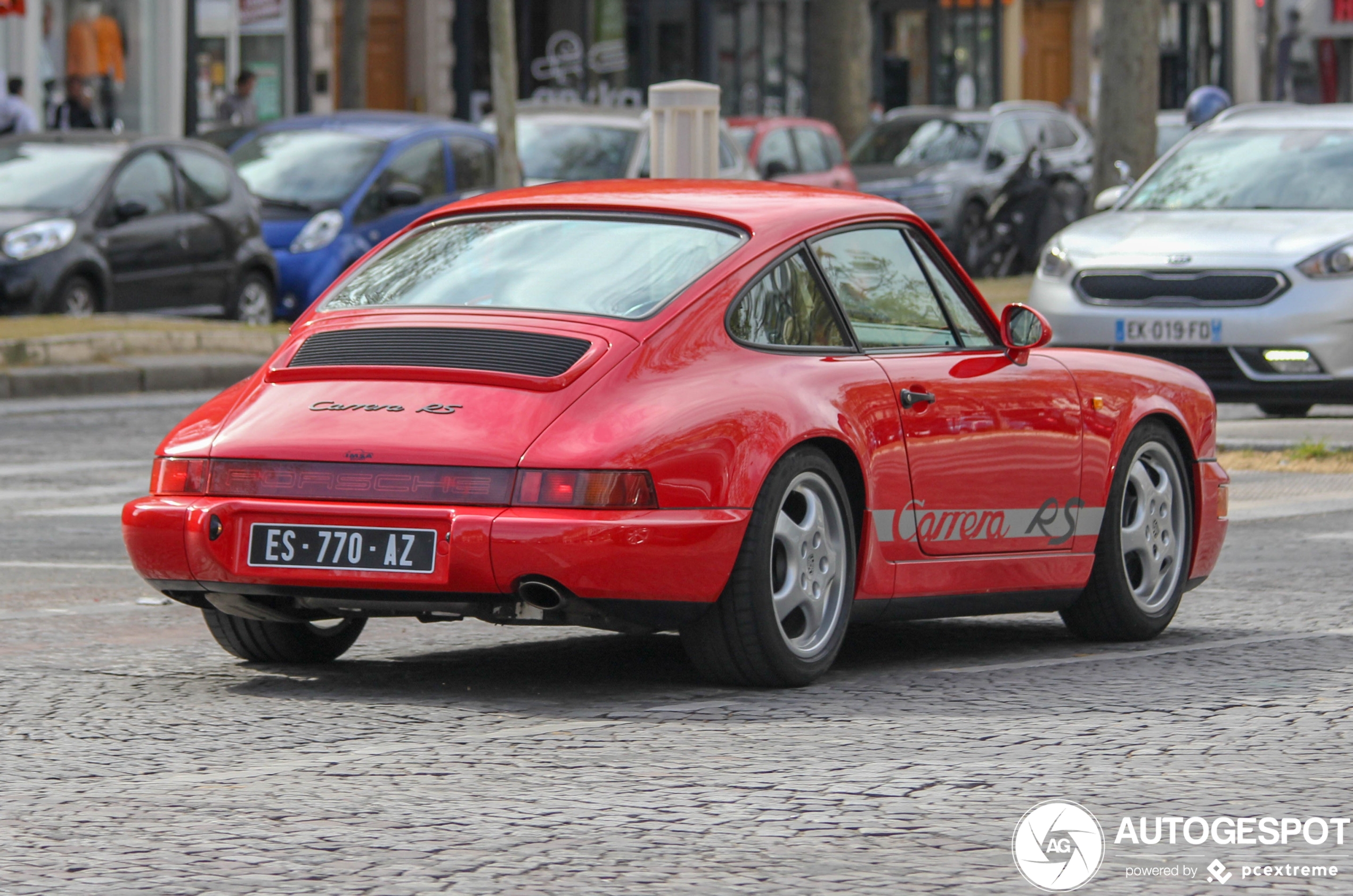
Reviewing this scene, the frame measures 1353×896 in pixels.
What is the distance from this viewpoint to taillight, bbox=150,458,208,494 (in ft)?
20.7

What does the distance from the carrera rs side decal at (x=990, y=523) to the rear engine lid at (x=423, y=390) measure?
983 millimetres

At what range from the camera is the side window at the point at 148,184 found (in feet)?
60.2

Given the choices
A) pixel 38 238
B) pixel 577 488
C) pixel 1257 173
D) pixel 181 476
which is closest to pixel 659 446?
pixel 577 488

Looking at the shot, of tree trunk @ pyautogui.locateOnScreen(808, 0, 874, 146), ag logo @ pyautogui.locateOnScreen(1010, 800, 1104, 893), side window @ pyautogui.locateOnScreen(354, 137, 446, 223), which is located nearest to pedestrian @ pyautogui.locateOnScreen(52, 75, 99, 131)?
side window @ pyautogui.locateOnScreen(354, 137, 446, 223)

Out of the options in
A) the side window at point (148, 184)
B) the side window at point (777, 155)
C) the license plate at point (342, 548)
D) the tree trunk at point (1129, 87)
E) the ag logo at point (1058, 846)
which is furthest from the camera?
the side window at point (777, 155)

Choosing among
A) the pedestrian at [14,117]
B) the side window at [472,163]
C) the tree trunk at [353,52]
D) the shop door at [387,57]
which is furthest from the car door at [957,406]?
the shop door at [387,57]

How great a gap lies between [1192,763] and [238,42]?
30.5 meters

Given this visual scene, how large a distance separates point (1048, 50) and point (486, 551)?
167 feet

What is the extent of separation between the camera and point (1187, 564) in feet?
25.7

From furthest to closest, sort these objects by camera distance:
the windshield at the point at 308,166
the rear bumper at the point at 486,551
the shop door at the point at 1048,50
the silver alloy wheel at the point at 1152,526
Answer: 1. the shop door at the point at 1048,50
2. the windshield at the point at 308,166
3. the silver alloy wheel at the point at 1152,526
4. the rear bumper at the point at 486,551

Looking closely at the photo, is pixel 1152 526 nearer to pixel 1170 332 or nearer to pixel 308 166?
pixel 1170 332

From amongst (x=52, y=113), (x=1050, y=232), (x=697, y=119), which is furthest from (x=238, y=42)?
(x=697, y=119)

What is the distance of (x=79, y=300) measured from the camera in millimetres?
17953

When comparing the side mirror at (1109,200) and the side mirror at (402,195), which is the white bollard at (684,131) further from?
the side mirror at (402,195)
